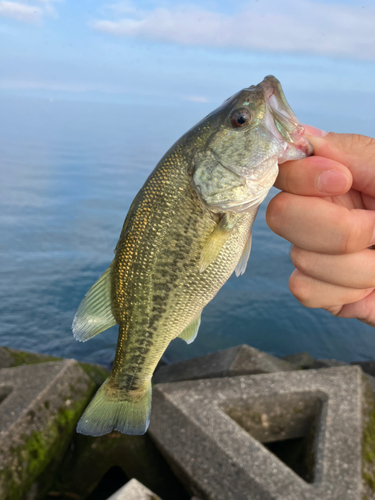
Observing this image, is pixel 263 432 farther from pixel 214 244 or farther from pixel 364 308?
pixel 214 244

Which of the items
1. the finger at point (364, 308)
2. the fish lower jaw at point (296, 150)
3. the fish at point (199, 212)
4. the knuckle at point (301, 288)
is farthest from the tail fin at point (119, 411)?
the fish lower jaw at point (296, 150)

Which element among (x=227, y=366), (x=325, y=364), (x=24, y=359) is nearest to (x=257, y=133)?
(x=227, y=366)

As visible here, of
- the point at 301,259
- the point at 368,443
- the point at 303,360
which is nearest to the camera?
the point at 301,259

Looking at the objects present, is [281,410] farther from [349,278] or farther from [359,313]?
[349,278]

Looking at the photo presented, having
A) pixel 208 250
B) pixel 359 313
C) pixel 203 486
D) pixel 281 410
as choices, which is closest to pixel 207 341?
pixel 281 410

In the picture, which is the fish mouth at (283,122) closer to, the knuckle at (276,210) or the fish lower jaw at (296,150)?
the fish lower jaw at (296,150)

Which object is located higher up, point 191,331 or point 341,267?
point 341,267

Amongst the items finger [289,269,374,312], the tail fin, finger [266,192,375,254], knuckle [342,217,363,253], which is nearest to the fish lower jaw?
finger [266,192,375,254]
